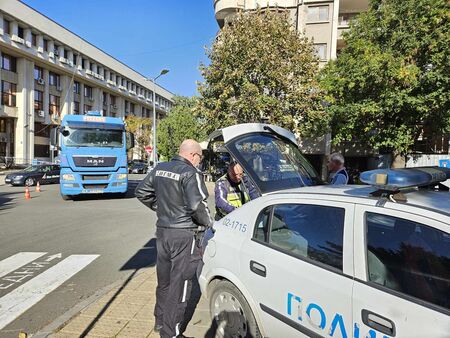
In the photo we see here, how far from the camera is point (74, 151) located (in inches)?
497

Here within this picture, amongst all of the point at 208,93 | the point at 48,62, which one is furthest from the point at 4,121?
the point at 208,93

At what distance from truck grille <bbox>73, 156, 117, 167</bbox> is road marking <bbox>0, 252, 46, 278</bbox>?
22.8 feet

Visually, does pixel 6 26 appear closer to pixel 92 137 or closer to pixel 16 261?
pixel 92 137

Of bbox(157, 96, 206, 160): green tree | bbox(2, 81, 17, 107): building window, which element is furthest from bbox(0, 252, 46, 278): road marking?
bbox(2, 81, 17, 107): building window

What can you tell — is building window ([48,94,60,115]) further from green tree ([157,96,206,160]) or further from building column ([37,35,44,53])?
green tree ([157,96,206,160])

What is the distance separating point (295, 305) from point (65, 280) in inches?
148

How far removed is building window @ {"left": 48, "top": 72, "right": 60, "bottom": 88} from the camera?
42.8 meters

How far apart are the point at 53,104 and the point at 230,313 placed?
46.8 meters

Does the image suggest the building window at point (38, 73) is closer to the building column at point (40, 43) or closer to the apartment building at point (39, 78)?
the apartment building at point (39, 78)

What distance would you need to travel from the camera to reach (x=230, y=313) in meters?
2.93

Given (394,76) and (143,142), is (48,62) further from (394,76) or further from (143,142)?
(394,76)

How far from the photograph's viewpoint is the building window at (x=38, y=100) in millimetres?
39812

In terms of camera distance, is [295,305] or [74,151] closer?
[295,305]

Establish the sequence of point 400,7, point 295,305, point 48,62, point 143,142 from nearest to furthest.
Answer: point 295,305, point 400,7, point 48,62, point 143,142
